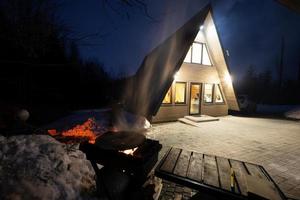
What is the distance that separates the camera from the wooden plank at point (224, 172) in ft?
7.64

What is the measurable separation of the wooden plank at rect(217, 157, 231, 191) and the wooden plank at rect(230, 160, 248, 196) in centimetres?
10

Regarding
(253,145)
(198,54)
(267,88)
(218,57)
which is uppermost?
(198,54)

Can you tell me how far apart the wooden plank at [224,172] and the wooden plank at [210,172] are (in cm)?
7

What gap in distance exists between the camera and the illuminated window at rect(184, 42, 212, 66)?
12522mm

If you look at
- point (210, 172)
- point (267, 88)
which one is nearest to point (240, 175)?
point (210, 172)

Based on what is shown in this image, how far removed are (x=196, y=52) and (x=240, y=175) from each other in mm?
11409

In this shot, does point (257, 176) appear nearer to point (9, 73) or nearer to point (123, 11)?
point (123, 11)

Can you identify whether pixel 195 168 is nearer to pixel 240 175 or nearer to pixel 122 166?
pixel 240 175

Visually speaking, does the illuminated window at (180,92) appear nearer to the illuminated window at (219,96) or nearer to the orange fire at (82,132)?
the illuminated window at (219,96)

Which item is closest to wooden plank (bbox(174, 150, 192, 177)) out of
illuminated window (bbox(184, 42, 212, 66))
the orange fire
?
the orange fire

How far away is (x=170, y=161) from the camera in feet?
9.83

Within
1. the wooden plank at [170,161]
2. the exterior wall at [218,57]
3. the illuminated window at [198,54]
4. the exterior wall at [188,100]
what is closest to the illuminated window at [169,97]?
the exterior wall at [188,100]

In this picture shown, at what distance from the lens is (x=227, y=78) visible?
43.0ft

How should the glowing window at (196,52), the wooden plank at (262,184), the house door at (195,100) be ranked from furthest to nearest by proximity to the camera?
the house door at (195,100) → the glowing window at (196,52) → the wooden plank at (262,184)
